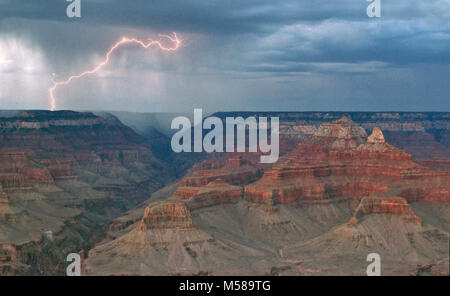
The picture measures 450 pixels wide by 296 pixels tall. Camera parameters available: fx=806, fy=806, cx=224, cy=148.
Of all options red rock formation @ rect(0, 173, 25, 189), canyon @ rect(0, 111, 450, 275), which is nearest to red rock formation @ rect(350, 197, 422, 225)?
canyon @ rect(0, 111, 450, 275)

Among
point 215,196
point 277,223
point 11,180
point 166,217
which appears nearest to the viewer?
point 166,217

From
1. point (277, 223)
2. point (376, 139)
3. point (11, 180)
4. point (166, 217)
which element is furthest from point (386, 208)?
point (11, 180)

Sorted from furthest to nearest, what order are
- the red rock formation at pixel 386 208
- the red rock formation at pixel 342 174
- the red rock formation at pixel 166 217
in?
the red rock formation at pixel 342 174 < the red rock formation at pixel 386 208 < the red rock formation at pixel 166 217

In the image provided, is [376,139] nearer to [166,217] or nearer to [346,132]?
[346,132]

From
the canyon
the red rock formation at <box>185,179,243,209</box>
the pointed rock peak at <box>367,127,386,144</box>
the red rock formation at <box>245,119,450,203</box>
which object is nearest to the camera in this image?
the canyon

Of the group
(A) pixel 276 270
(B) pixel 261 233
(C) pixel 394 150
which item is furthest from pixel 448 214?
(A) pixel 276 270

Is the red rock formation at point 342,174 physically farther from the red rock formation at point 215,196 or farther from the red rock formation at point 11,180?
the red rock formation at point 11,180

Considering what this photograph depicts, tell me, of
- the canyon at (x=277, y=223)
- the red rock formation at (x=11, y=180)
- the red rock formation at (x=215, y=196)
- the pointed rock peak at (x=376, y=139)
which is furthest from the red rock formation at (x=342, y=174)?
the red rock formation at (x=11, y=180)

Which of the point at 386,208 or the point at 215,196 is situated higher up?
the point at 215,196

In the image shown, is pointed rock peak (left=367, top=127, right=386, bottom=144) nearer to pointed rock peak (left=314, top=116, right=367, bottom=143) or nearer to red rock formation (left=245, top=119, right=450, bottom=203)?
red rock formation (left=245, top=119, right=450, bottom=203)

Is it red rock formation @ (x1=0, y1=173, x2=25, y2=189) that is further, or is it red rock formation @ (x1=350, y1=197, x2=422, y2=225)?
red rock formation @ (x1=0, y1=173, x2=25, y2=189)
